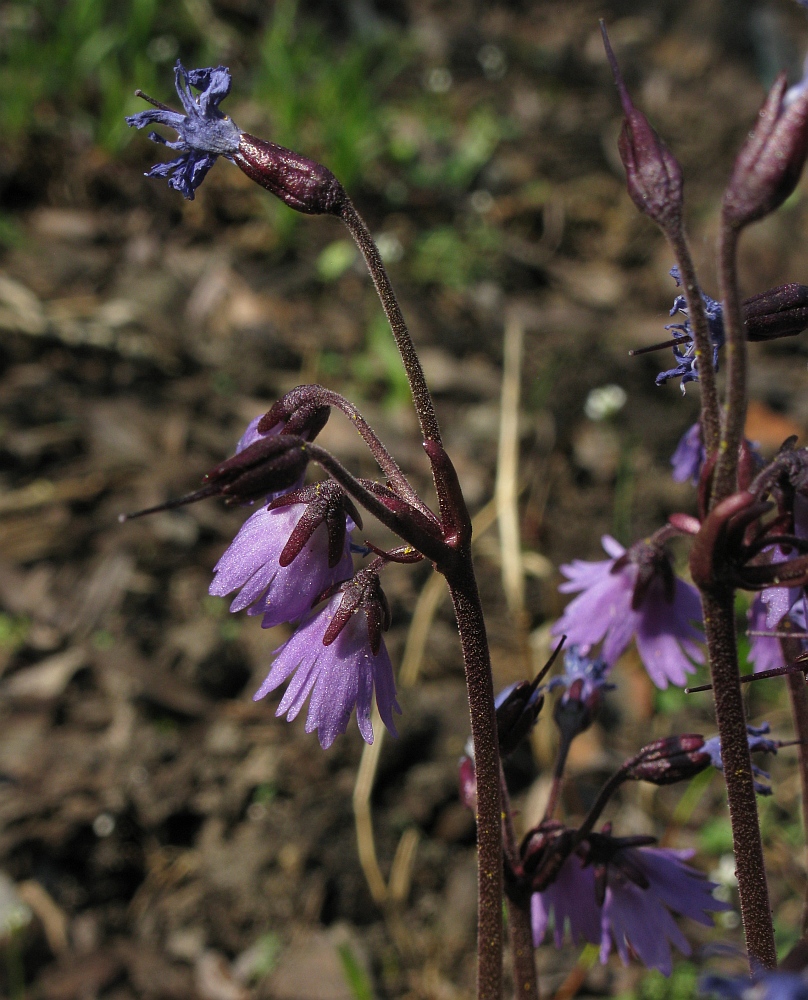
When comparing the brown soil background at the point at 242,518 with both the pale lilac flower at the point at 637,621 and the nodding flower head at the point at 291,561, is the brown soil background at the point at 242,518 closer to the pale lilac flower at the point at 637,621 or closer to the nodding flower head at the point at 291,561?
the nodding flower head at the point at 291,561

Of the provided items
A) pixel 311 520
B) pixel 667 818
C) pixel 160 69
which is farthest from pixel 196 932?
pixel 160 69

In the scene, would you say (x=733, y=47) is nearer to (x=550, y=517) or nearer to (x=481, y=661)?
(x=550, y=517)

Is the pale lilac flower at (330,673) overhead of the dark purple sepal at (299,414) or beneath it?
beneath

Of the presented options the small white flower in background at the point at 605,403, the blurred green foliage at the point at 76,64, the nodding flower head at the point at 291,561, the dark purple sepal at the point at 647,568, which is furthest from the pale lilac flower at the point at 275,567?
the blurred green foliage at the point at 76,64

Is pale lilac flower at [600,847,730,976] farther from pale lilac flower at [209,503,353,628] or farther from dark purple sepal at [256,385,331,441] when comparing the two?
dark purple sepal at [256,385,331,441]

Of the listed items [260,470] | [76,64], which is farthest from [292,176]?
[76,64]

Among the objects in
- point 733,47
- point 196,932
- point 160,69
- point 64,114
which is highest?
point 733,47
